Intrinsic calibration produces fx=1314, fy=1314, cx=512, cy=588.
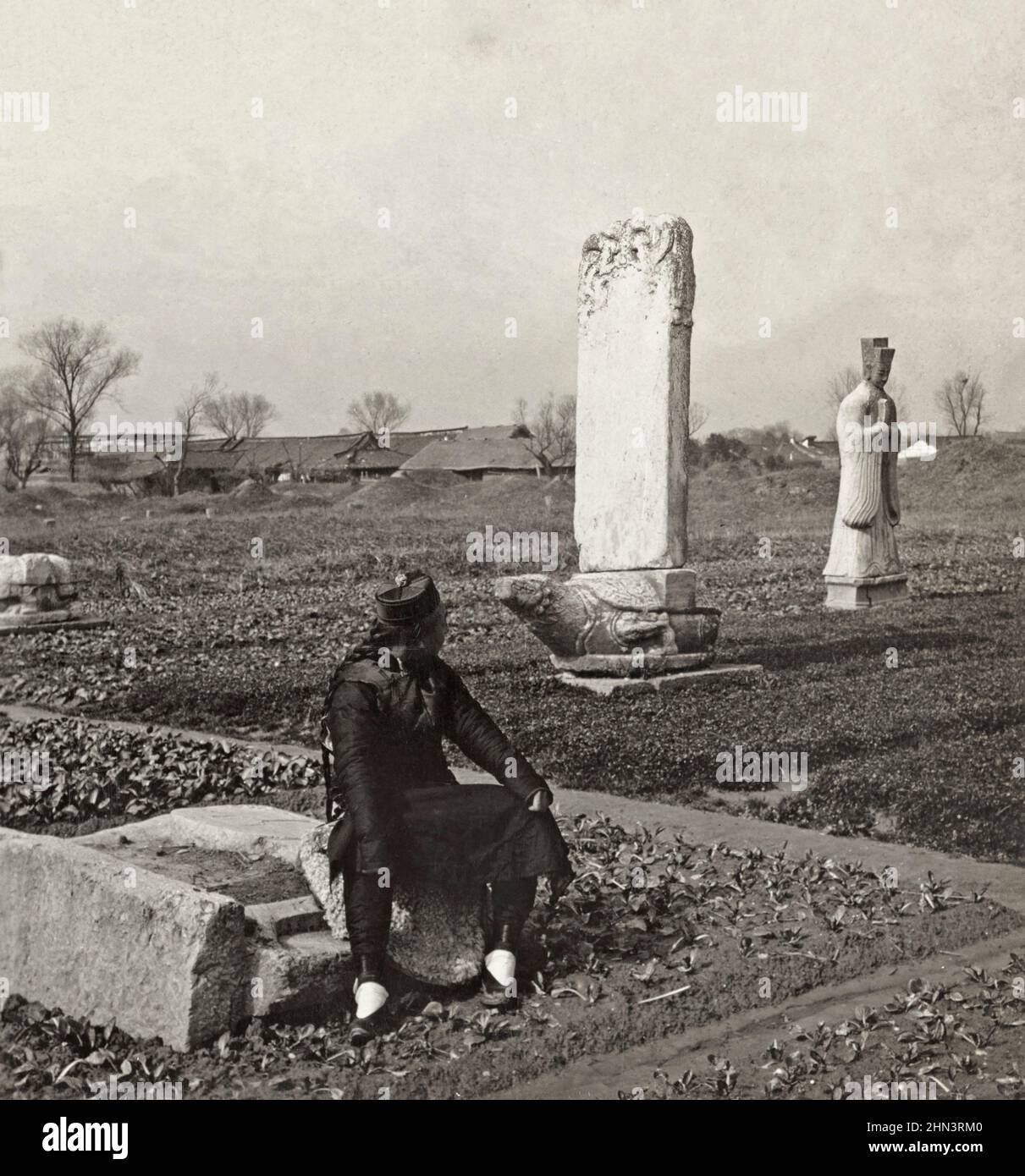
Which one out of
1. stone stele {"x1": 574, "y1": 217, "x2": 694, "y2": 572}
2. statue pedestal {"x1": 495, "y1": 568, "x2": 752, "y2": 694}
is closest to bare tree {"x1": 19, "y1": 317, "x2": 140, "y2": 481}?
stone stele {"x1": 574, "y1": 217, "x2": 694, "y2": 572}

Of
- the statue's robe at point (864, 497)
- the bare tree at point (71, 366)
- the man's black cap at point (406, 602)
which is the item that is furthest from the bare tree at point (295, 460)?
the man's black cap at point (406, 602)

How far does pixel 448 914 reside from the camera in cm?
397

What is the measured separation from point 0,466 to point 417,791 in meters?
13.4

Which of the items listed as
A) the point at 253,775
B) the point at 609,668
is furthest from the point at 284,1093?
the point at 609,668

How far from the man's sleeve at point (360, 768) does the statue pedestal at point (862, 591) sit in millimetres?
9176

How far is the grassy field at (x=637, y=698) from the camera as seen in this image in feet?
21.1

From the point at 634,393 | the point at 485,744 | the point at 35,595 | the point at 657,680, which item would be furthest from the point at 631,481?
the point at 35,595

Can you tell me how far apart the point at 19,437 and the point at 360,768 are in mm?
12837

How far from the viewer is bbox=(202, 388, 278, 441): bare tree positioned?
1440cm

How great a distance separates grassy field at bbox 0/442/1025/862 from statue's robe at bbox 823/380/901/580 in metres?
0.56

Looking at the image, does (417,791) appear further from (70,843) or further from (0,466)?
(0,466)

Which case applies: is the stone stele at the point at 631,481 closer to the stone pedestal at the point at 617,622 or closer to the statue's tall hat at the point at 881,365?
the stone pedestal at the point at 617,622

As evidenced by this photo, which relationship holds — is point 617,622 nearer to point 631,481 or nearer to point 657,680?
point 657,680
